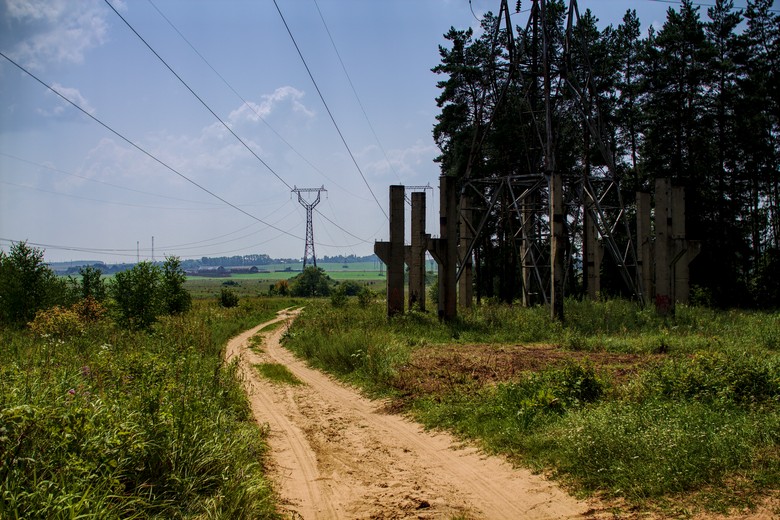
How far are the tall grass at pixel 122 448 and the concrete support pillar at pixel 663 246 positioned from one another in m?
16.2

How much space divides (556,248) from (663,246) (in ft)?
18.2

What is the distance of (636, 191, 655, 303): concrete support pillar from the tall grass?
1920 centimetres

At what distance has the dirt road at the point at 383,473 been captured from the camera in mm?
5012

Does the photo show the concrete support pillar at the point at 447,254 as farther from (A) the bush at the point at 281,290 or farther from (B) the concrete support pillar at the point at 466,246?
(A) the bush at the point at 281,290

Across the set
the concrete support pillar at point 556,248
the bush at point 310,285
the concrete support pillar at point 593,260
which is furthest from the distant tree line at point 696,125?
the bush at point 310,285

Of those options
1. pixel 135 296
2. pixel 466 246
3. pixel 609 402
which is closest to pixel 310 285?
pixel 466 246

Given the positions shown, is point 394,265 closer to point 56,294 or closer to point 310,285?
point 56,294

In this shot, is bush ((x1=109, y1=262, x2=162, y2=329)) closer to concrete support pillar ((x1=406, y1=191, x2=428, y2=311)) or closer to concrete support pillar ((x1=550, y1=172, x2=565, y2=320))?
concrete support pillar ((x1=406, y1=191, x2=428, y2=311))

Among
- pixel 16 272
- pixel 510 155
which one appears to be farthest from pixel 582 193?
pixel 16 272

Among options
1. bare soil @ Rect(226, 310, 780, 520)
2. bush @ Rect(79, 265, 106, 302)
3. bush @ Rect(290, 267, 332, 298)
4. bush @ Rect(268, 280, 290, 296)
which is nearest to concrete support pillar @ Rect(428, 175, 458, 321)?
bare soil @ Rect(226, 310, 780, 520)

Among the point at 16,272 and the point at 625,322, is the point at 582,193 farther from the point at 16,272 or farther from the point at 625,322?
the point at 16,272

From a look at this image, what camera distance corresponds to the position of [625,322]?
55.0 feet

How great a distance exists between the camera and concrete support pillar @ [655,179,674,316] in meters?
19.0

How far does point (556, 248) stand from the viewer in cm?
1661
